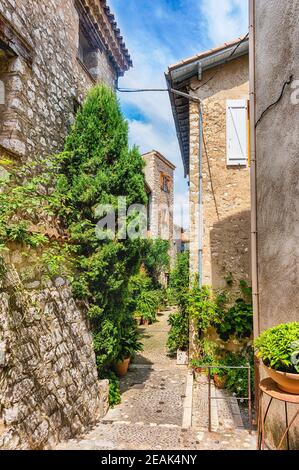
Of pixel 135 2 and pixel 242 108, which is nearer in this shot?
pixel 135 2

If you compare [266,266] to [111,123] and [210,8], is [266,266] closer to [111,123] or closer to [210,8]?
[111,123]

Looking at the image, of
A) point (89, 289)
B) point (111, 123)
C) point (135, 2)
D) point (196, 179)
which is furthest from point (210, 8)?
point (89, 289)

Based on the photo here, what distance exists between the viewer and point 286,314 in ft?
10.5

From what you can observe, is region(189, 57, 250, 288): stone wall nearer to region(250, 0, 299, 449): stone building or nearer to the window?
region(250, 0, 299, 449): stone building

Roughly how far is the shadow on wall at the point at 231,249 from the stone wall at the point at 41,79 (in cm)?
409

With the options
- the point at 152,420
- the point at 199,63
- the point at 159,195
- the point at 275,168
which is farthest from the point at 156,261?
the point at 275,168

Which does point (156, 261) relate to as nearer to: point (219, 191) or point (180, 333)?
point (180, 333)

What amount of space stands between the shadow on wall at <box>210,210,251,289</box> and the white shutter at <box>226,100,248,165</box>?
4.32 feet

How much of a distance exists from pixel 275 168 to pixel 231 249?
12.6 ft

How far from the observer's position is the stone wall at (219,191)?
7.12m

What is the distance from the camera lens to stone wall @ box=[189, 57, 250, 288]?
712 cm

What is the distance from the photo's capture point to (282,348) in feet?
7.75

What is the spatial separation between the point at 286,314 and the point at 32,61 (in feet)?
18.8

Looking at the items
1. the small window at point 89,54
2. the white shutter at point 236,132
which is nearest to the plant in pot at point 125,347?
the white shutter at point 236,132
